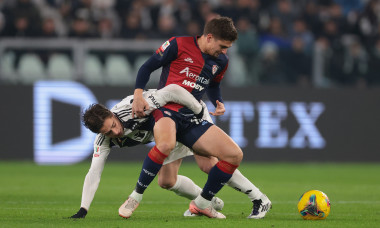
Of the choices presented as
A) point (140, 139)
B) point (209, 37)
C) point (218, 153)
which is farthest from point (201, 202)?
point (209, 37)

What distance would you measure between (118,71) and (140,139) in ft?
26.5

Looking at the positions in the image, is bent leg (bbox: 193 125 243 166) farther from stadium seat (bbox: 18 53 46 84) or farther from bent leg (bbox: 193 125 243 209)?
stadium seat (bbox: 18 53 46 84)

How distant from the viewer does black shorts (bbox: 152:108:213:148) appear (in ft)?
25.0

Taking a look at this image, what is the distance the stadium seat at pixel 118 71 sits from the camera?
15820 millimetres

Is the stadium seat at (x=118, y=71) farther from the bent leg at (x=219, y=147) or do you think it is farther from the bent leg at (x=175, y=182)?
the bent leg at (x=219, y=147)

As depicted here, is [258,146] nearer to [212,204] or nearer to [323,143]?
[323,143]

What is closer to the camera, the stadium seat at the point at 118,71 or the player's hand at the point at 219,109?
the player's hand at the point at 219,109

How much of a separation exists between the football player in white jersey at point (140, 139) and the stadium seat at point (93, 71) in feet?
26.1

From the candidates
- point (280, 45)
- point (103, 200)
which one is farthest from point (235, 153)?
point (280, 45)

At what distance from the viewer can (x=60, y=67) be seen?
1571cm

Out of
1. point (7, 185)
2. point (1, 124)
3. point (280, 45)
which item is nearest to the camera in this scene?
point (7, 185)

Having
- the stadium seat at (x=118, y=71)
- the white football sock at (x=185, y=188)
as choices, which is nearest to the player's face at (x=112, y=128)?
the white football sock at (x=185, y=188)

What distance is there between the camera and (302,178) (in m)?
13.4

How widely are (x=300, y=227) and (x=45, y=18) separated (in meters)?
10.8
